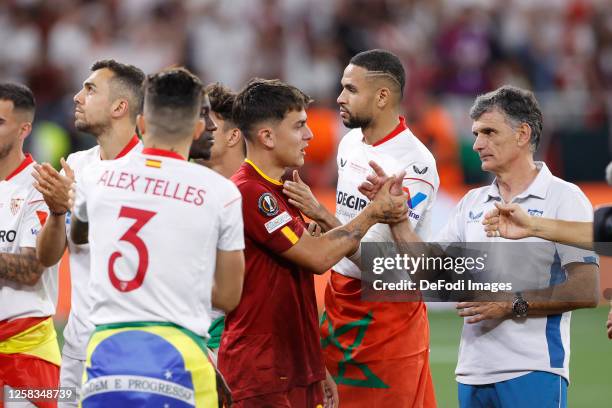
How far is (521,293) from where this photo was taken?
5.84 m

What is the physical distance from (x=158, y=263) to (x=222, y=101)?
2132 millimetres

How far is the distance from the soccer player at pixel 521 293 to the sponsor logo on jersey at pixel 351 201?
1.58 feet

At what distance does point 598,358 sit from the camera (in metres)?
10.9

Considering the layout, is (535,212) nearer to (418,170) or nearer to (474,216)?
(474,216)

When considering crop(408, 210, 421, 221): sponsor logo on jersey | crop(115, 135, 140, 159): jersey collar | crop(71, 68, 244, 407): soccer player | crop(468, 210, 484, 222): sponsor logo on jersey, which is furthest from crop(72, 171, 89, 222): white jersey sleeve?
crop(468, 210, 484, 222): sponsor logo on jersey

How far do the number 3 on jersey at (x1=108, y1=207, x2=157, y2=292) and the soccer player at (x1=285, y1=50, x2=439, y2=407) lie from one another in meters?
1.84

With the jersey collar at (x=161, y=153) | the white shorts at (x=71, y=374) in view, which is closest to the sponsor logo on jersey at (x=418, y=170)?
the jersey collar at (x=161, y=153)

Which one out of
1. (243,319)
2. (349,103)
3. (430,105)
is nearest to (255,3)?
(430,105)

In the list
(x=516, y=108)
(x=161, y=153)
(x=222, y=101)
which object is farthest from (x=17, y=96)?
(x=516, y=108)

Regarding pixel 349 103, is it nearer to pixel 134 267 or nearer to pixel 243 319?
pixel 243 319

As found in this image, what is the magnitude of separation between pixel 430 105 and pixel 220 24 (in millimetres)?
3614

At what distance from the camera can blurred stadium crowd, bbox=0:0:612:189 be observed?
626 inches

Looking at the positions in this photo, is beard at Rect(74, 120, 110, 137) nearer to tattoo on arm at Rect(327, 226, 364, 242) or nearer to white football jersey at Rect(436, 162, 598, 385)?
tattoo on arm at Rect(327, 226, 364, 242)

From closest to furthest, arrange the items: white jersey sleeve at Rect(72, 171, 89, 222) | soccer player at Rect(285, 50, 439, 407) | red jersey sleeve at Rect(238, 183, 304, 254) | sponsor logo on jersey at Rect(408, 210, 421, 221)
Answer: white jersey sleeve at Rect(72, 171, 89, 222)
red jersey sleeve at Rect(238, 183, 304, 254)
sponsor logo on jersey at Rect(408, 210, 421, 221)
soccer player at Rect(285, 50, 439, 407)
